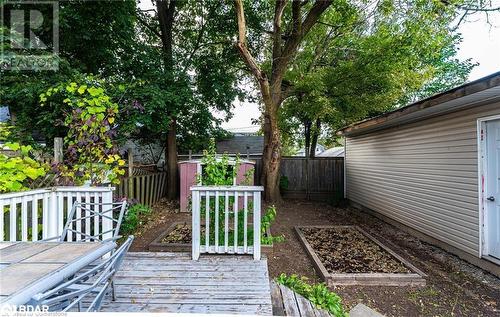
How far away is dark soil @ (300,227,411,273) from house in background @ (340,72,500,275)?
50.7 inches

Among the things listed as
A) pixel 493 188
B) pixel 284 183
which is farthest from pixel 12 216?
pixel 284 183

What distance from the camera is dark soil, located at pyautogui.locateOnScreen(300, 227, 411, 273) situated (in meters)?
3.99

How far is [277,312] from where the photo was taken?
96.5 inches

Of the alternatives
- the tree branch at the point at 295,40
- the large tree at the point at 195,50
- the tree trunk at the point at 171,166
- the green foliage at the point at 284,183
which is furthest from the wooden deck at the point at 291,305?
the green foliage at the point at 284,183

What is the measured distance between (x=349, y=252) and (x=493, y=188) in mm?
A: 2331

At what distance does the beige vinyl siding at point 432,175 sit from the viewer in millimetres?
4414

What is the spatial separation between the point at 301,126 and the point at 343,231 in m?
8.99

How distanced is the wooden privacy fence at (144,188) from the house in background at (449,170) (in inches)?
245

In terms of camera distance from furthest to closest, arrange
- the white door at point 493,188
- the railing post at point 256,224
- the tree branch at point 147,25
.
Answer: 1. the tree branch at point 147,25
2. the white door at point 493,188
3. the railing post at point 256,224

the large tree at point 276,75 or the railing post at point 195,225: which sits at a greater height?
the large tree at point 276,75

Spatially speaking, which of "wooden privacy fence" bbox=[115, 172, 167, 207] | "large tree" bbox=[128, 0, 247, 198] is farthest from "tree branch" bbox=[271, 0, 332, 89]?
"wooden privacy fence" bbox=[115, 172, 167, 207]

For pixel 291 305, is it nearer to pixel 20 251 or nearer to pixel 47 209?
pixel 20 251

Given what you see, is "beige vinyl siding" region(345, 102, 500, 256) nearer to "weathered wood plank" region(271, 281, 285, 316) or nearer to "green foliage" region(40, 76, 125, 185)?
"weathered wood plank" region(271, 281, 285, 316)

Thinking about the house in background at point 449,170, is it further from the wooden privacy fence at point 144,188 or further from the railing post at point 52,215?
the wooden privacy fence at point 144,188
